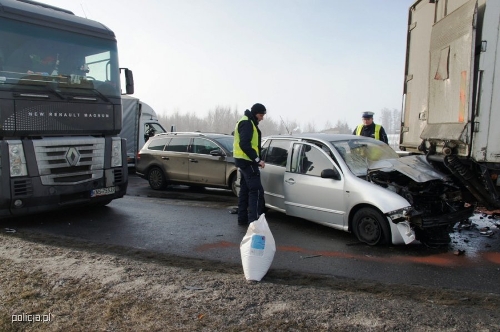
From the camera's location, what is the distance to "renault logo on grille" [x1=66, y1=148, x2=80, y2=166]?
7165mm

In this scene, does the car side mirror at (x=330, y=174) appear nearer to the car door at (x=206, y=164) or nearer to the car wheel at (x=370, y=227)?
the car wheel at (x=370, y=227)

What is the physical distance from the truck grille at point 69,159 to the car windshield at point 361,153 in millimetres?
4361

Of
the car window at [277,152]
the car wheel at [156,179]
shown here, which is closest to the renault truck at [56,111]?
the car window at [277,152]

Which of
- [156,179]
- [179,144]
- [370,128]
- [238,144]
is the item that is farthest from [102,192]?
[370,128]

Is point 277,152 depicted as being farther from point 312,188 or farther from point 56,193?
point 56,193

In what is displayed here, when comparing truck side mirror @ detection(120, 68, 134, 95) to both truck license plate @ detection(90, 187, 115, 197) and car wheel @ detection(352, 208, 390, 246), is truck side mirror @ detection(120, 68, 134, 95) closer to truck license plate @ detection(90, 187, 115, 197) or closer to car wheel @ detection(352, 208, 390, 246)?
truck license plate @ detection(90, 187, 115, 197)

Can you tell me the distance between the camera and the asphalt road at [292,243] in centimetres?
466

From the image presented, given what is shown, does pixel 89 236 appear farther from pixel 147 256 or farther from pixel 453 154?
pixel 453 154

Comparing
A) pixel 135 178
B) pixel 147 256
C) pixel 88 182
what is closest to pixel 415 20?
pixel 147 256

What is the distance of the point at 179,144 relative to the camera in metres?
11.2

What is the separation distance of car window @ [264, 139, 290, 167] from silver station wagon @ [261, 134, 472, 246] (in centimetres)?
3

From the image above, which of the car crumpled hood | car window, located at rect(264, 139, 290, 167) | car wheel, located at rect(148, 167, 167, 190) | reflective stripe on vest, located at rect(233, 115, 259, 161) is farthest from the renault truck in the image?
the car crumpled hood

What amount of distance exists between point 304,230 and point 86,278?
11.5ft

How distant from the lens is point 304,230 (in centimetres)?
667
